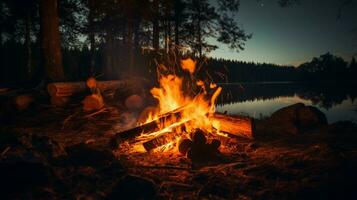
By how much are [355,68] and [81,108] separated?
119 m

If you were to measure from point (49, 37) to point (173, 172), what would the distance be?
30.9ft

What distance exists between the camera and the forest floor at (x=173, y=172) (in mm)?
3855

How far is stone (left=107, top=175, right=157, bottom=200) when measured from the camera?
12.6 feet

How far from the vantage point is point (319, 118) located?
894cm

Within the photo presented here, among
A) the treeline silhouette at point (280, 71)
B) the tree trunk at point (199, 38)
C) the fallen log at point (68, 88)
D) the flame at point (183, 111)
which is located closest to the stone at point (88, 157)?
the flame at point (183, 111)

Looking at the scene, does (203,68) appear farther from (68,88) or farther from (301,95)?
(68,88)

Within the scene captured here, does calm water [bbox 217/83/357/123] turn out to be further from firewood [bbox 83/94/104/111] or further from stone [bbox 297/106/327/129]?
firewood [bbox 83/94/104/111]

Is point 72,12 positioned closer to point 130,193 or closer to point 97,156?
point 97,156

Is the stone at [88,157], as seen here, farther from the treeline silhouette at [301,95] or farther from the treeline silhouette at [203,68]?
the treeline silhouette at [301,95]

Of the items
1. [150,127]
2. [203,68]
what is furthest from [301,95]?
[150,127]

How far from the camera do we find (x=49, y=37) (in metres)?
11.7

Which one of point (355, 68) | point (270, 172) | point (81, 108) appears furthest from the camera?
point (355, 68)

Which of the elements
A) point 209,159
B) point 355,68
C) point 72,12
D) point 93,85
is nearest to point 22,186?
point 209,159

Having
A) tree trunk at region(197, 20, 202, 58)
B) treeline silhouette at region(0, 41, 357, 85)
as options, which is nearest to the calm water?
treeline silhouette at region(0, 41, 357, 85)
